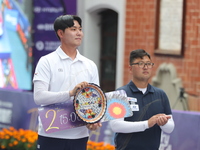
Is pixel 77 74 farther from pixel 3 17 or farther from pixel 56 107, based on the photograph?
pixel 3 17

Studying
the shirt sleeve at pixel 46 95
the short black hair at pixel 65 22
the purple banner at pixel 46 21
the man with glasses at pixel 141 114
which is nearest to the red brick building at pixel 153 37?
the purple banner at pixel 46 21

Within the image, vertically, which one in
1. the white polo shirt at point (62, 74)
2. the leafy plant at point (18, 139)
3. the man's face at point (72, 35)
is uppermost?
the man's face at point (72, 35)

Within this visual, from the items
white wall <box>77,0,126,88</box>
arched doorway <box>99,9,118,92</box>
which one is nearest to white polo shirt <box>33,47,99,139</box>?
white wall <box>77,0,126,88</box>

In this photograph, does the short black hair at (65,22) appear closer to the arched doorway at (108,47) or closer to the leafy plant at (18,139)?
the leafy plant at (18,139)

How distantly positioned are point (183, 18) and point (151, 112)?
6.23 metres

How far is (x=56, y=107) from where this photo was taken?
4.72 m

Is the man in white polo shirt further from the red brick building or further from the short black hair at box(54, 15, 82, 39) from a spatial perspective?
the red brick building

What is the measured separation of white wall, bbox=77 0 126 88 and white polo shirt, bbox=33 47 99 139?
7.64 meters

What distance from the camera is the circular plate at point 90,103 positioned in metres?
4.67

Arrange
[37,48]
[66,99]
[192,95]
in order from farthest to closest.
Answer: [37,48], [192,95], [66,99]

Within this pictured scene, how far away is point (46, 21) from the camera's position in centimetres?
1278

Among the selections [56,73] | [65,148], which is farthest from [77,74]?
[65,148]

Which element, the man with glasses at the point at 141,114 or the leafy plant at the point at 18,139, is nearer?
the man with glasses at the point at 141,114

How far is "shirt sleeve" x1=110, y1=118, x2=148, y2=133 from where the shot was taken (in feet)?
15.6
